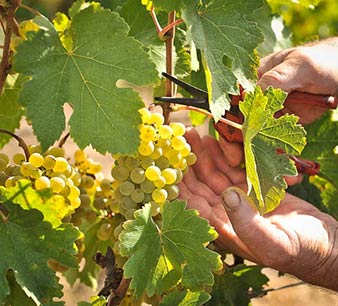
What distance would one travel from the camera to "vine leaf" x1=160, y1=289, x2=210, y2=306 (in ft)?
4.07

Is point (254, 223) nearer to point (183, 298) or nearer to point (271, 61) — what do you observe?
point (183, 298)

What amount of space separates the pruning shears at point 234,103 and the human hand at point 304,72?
1.0 inches

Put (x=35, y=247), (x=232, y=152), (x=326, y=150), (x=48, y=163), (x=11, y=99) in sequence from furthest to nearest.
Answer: (x=326, y=150) → (x=232, y=152) → (x=11, y=99) → (x=48, y=163) → (x=35, y=247)

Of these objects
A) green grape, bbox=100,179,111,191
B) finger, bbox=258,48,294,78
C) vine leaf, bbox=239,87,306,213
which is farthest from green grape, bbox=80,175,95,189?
finger, bbox=258,48,294,78

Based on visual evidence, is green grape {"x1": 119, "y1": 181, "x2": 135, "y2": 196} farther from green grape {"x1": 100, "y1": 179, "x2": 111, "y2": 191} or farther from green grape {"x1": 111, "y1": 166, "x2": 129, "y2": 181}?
green grape {"x1": 100, "y1": 179, "x2": 111, "y2": 191}

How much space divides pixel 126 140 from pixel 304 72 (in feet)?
2.02

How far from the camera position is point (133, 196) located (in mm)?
1347

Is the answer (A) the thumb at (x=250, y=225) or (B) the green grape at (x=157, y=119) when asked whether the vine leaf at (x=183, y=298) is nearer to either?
(A) the thumb at (x=250, y=225)

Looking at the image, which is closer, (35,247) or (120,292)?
(35,247)

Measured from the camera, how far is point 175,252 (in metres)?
1.27

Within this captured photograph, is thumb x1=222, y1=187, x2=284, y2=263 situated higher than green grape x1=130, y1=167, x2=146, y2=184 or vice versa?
green grape x1=130, y1=167, x2=146, y2=184

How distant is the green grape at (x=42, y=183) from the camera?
1215 mm

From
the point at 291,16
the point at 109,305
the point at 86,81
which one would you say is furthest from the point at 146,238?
the point at 291,16

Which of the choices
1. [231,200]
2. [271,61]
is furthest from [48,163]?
[271,61]
